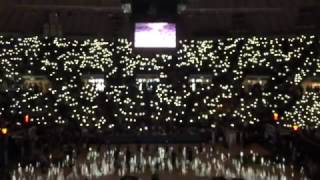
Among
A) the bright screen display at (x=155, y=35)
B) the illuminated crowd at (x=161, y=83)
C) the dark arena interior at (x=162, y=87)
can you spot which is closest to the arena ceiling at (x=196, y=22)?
the dark arena interior at (x=162, y=87)

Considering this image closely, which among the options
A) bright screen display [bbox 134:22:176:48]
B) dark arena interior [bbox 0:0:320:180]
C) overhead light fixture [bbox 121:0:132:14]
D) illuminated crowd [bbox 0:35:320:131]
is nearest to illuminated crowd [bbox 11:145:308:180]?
dark arena interior [bbox 0:0:320:180]

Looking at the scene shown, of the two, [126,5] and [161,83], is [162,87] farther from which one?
[126,5]

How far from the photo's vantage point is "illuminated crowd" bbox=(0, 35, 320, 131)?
2877 centimetres

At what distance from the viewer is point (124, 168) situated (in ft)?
67.6

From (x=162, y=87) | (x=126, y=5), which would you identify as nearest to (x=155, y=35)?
(x=126, y=5)

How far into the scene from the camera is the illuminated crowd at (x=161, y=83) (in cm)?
2877

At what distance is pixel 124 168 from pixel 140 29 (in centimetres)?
500

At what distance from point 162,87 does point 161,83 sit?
0.53 metres

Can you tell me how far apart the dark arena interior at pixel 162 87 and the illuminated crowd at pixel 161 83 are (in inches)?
1.7

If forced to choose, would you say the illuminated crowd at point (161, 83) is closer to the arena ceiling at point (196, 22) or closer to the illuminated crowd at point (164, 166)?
the arena ceiling at point (196, 22)

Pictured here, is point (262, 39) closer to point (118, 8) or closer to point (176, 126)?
point (176, 126)

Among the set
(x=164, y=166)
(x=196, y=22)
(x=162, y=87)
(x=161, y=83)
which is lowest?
(x=164, y=166)

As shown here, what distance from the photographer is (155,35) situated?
59.3ft

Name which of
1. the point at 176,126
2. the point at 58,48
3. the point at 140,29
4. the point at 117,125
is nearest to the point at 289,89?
the point at 176,126
